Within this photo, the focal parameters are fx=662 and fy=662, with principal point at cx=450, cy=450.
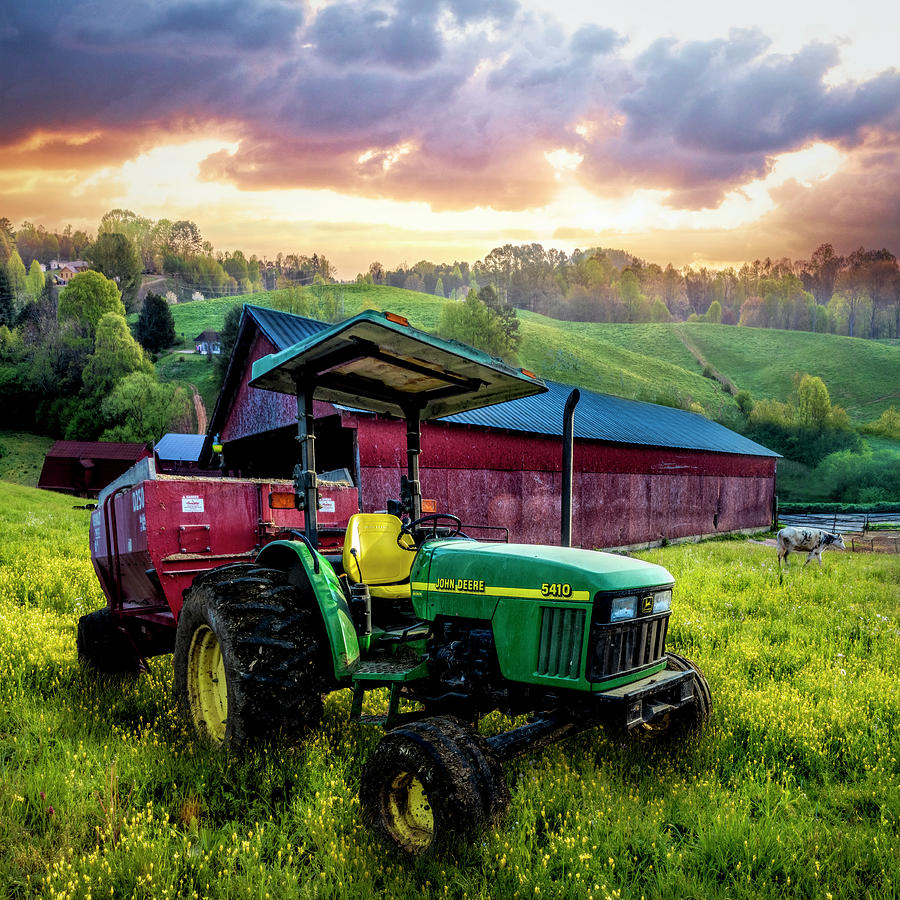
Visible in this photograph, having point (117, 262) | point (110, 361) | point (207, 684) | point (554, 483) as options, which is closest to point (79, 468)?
point (110, 361)

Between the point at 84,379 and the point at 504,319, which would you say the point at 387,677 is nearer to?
the point at 504,319

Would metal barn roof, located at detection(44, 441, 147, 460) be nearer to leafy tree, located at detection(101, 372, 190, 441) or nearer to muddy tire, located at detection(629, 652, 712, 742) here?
leafy tree, located at detection(101, 372, 190, 441)

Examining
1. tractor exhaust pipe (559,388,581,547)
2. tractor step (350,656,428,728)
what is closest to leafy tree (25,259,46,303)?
tractor exhaust pipe (559,388,581,547)

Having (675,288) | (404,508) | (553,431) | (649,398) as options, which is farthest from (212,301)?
(404,508)

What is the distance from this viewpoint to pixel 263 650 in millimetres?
3945

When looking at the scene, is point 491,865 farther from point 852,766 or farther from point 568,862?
point 852,766

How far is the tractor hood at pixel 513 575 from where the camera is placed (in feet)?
11.6

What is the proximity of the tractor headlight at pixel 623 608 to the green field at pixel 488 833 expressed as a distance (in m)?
1.14

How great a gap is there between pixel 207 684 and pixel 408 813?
1.91 m

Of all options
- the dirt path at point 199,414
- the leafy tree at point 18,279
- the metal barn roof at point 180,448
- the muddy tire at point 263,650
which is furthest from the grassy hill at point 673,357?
the muddy tire at point 263,650

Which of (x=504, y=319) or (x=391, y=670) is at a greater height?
(x=504, y=319)

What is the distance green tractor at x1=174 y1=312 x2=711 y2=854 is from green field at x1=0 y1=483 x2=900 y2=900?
28 centimetres

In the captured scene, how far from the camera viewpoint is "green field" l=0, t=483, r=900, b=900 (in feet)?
10.5

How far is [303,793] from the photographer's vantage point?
3.90 metres
